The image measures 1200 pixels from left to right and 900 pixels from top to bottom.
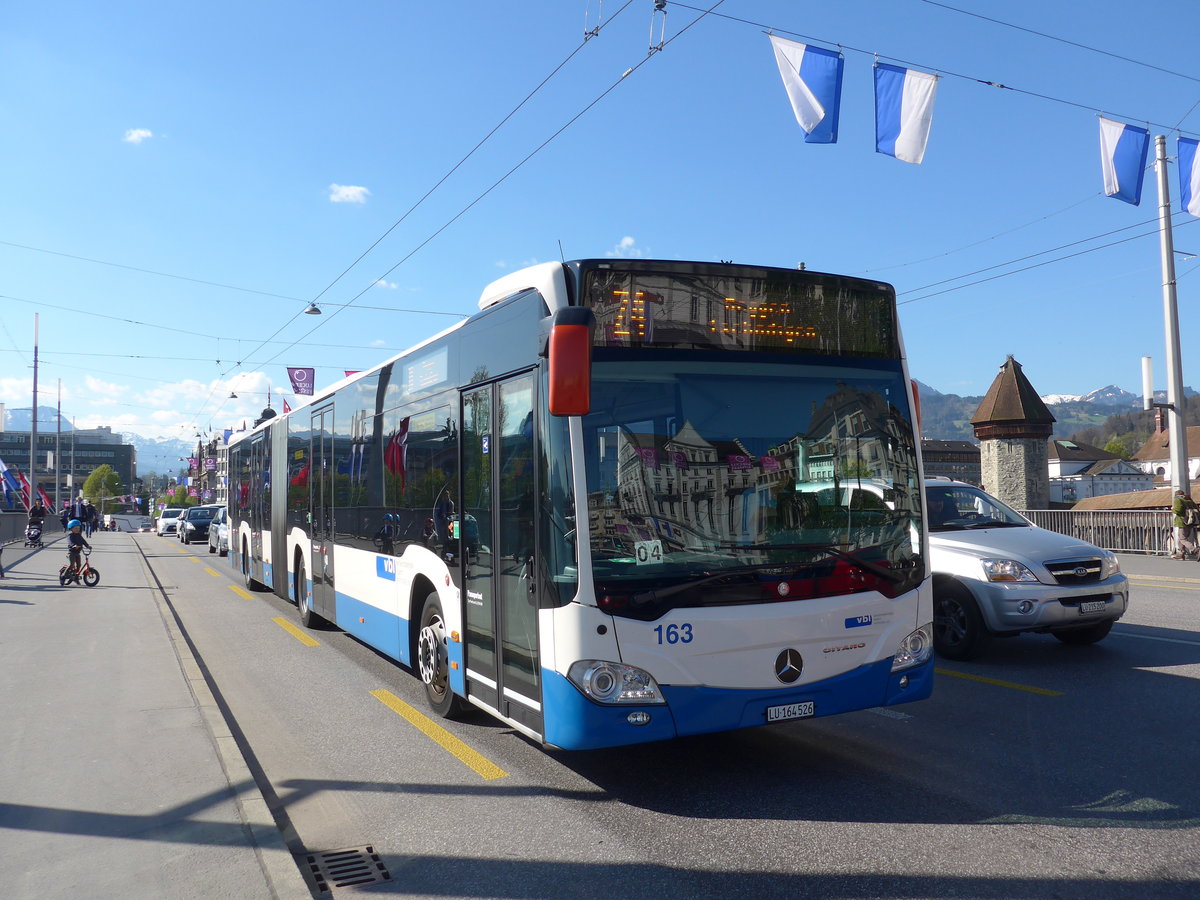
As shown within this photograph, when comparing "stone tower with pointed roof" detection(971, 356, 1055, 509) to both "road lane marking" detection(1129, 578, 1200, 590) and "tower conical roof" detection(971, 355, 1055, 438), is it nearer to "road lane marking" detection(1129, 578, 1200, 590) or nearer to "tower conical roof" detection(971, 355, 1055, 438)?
"tower conical roof" detection(971, 355, 1055, 438)

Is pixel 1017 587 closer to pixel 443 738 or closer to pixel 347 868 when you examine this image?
pixel 443 738

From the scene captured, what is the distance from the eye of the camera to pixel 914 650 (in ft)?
18.6

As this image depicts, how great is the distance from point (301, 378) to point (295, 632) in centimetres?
2049

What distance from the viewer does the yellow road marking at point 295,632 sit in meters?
11.0

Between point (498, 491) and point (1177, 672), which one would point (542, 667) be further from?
point (1177, 672)

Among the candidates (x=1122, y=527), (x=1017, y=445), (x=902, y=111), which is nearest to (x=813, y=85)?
(x=902, y=111)

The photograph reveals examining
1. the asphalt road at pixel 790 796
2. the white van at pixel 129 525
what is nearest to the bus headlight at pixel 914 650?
the asphalt road at pixel 790 796

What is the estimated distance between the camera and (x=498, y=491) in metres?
5.81

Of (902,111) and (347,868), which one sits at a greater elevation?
(902,111)

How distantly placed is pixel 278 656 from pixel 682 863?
701 cm

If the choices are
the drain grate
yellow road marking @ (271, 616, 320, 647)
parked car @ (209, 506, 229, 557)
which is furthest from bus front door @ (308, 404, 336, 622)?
parked car @ (209, 506, 229, 557)

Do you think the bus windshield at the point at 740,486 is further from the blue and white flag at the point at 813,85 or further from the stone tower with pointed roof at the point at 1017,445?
the stone tower with pointed roof at the point at 1017,445

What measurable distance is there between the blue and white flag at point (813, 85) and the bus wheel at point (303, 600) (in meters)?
8.34

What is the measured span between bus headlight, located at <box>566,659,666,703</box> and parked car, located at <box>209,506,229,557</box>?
2571 cm
